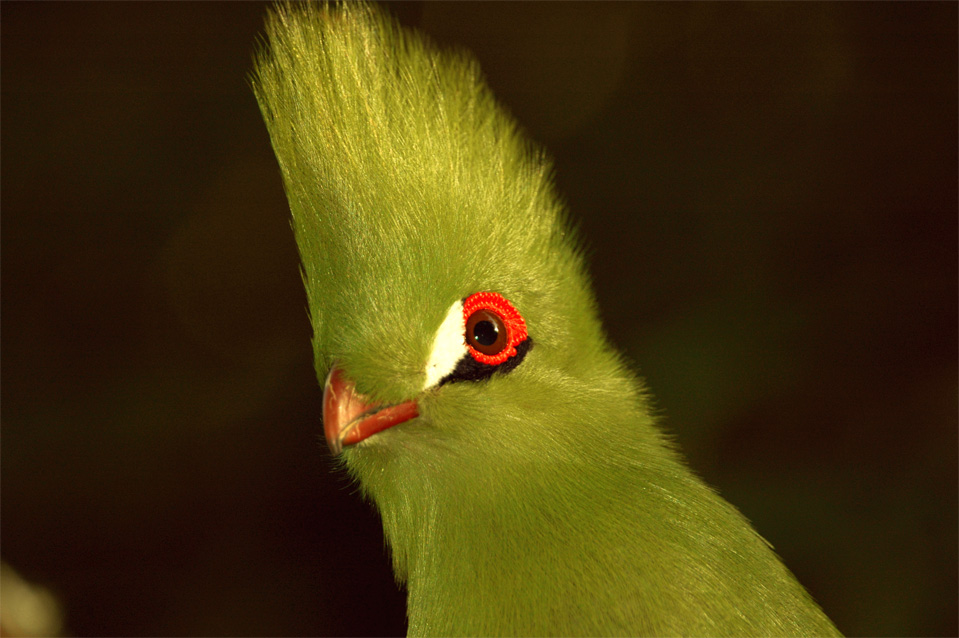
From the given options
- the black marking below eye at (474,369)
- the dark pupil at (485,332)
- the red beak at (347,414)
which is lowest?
the red beak at (347,414)

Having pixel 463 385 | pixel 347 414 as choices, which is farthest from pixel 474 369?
pixel 347 414

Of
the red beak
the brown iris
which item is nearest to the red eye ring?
the brown iris

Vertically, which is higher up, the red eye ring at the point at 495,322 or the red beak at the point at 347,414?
the red eye ring at the point at 495,322

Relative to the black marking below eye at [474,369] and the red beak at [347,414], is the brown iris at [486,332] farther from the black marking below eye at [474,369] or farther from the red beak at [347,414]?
the red beak at [347,414]

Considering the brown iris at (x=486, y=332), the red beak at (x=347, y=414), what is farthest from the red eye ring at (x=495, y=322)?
the red beak at (x=347, y=414)

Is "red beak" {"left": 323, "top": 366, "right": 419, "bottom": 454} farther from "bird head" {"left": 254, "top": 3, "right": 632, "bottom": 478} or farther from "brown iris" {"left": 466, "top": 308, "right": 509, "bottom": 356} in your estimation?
"brown iris" {"left": 466, "top": 308, "right": 509, "bottom": 356}

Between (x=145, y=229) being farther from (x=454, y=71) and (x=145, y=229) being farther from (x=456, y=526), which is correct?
(x=456, y=526)

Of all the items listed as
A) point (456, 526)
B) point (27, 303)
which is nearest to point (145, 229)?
point (27, 303)
